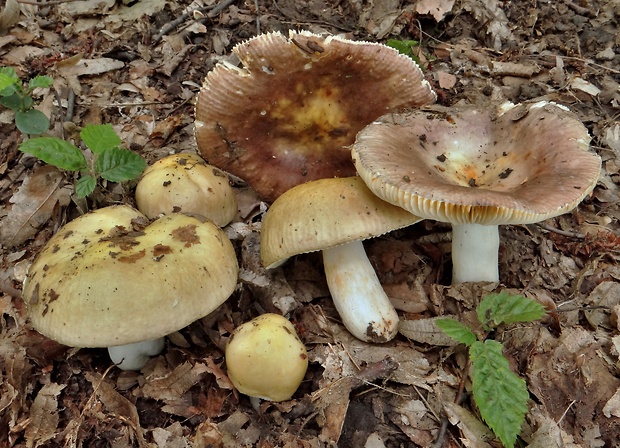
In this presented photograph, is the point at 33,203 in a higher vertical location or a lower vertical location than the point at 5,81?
lower

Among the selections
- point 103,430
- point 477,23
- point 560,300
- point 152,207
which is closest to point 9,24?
point 152,207

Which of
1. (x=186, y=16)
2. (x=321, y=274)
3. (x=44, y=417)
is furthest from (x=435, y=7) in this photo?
(x=44, y=417)

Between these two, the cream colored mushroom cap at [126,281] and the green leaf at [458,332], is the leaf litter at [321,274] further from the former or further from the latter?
the cream colored mushroom cap at [126,281]

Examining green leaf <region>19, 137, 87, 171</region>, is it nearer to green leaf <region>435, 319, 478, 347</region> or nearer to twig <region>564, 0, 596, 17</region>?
green leaf <region>435, 319, 478, 347</region>

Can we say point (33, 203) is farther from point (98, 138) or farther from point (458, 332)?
point (458, 332)

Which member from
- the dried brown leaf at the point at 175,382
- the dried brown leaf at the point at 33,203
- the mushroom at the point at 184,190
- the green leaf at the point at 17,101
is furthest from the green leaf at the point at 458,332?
the green leaf at the point at 17,101

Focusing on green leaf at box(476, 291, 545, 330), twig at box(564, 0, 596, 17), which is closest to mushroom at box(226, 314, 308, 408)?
green leaf at box(476, 291, 545, 330)

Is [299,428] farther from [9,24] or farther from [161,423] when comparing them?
[9,24]
